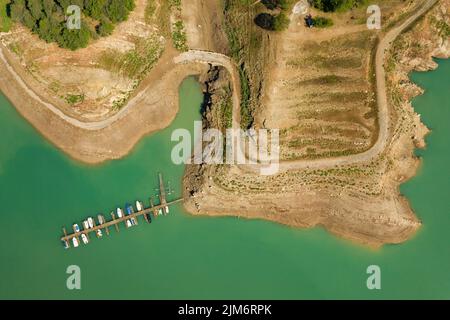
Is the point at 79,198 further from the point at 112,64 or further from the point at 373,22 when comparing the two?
the point at 373,22

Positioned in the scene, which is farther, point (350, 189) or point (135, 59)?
point (135, 59)

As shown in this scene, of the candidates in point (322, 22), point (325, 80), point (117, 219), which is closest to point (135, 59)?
point (117, 219)

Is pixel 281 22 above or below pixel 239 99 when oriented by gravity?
above

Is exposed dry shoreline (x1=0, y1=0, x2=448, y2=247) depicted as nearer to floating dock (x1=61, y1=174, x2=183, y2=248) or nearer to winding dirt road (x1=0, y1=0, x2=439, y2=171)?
winding dirt road (x1=0, y1=0, x2=439, y2=171)

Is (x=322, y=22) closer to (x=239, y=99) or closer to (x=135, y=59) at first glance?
(x=239, y=99)

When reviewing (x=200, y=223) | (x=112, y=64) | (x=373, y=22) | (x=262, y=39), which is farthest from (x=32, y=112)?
(x=373, y=22)

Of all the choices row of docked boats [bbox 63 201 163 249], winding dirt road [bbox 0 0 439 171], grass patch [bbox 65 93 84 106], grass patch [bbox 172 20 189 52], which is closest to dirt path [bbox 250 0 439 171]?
winding dirt road [bbox 0 0 439 171]

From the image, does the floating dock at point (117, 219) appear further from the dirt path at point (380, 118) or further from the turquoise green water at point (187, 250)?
the dirt path at point (380, 118)
